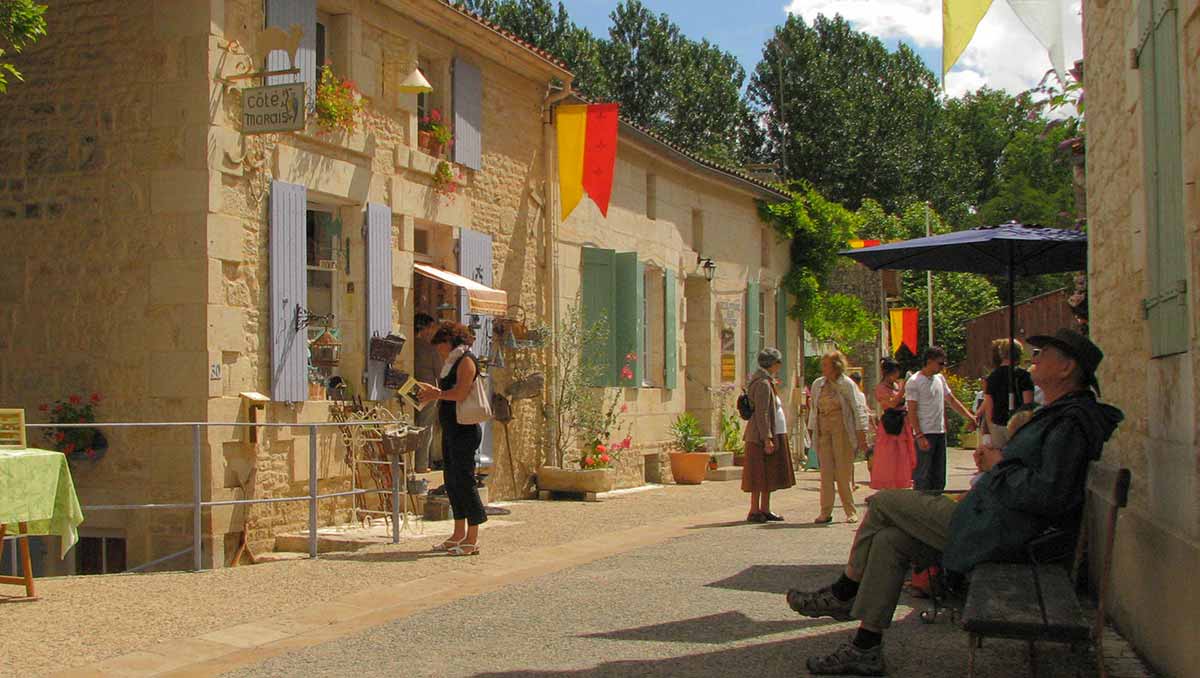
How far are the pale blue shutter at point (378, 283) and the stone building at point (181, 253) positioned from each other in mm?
24

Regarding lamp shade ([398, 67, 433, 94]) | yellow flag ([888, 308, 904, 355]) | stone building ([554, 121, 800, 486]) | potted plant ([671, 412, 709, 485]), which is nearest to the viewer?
lamp shade ([398, 67, 433, 94])

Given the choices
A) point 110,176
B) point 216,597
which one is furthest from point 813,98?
point 216,597

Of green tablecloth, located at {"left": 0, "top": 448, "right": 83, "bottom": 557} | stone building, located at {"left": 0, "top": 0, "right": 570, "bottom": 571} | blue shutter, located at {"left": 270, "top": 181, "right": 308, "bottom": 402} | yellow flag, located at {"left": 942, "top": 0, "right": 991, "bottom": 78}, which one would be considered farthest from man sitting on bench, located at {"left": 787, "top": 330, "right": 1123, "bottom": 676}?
blue shutter, located at {"left": 270, "top": 181, "right": 308, "bottom": 402}

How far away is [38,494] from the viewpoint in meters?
6.97

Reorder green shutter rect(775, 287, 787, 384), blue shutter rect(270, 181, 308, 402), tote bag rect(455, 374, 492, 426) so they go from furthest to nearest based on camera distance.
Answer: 1. green shutter rect(775, 287, 787, 384)
2. blue shutter rect(270, 181, 308, 402)
3. tote bag rect(455, 374, 492, 426)

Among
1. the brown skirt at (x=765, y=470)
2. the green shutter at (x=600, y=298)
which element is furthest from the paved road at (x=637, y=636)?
the green shutter at (x=600, y=298)

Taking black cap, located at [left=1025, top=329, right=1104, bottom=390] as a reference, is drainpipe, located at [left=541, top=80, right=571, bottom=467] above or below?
above

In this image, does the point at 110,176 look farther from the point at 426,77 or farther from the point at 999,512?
the point at 999,512

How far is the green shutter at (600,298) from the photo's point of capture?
16.2 m

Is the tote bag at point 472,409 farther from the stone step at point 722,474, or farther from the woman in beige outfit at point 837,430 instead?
the stone step at point 722,474

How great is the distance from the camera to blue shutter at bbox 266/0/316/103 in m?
10.8

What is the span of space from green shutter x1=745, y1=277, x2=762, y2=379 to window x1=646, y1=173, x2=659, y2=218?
392 cm

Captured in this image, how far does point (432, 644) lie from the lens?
5.96 meters

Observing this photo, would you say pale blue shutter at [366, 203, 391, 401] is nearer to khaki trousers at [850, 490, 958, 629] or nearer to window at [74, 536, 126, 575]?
window at [74, 536, 126, 575]
